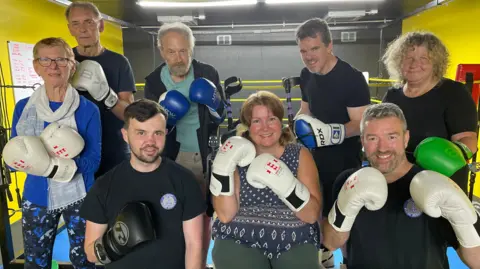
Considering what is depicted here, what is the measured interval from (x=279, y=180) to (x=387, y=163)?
17.1 inches

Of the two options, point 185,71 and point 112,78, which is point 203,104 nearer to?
point 185,71

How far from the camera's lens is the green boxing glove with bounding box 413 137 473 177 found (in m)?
1.45

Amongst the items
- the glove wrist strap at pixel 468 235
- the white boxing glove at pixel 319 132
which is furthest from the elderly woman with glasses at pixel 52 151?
the glove wrist strap at pixel 468 235

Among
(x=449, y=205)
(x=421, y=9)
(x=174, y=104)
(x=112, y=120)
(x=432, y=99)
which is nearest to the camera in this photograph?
(x=449, y=205)

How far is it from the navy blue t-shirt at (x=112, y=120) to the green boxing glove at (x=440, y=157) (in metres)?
1.67

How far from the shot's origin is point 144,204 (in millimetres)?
1418

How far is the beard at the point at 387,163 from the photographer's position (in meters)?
1.38

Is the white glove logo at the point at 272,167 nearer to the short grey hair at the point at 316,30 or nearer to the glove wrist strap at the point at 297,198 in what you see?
the glove wrist strap at the point at 297,198

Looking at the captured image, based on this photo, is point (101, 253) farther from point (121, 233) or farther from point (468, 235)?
→ point (468, 235)

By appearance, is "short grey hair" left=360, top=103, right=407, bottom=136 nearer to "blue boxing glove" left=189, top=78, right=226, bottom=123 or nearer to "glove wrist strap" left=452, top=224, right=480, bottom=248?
"glove wrist strap" left=452, top=224, right=480, bottom=248

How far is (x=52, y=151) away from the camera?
1700mm

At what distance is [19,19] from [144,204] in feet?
12.0

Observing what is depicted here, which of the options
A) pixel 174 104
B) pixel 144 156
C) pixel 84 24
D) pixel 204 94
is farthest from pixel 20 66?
pixel 144 156

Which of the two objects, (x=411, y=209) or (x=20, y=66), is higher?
(x=20, y=66)
